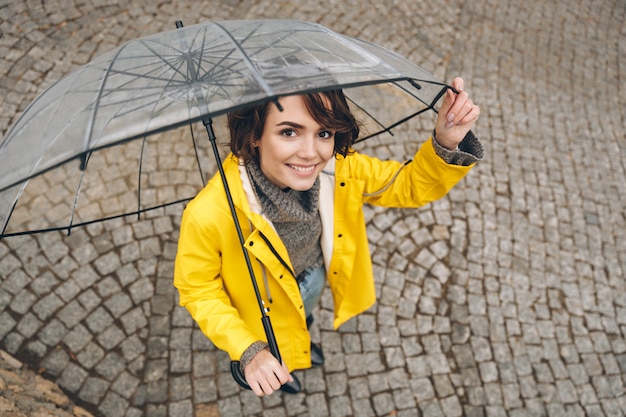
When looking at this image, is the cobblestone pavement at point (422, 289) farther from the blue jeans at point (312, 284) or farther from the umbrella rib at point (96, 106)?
the umbrella rib at point (96, 106)

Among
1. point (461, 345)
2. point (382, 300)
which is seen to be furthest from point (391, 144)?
point (461, 345)

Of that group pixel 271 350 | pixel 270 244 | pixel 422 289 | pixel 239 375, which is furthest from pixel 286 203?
pixel 422 289

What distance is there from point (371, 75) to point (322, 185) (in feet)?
2.68

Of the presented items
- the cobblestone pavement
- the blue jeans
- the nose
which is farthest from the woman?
the cobblestone pavement

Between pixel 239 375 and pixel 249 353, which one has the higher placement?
pixel 249 353

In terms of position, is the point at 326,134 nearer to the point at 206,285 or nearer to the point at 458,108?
the point at 458,108

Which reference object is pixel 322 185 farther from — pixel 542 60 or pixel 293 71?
pixel 542 60

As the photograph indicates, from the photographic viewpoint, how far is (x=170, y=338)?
12.8 feet

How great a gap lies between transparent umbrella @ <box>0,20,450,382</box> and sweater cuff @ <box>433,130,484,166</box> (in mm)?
215

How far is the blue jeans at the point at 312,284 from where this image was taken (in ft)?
9.75

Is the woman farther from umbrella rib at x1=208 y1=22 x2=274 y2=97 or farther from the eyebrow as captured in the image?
umbrella rib at x1=208 y1=22 x2=274 y2=97

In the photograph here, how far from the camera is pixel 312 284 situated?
3.04 meters

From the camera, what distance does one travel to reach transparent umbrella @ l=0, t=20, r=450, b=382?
1.59 meters

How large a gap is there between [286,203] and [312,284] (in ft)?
3.03
